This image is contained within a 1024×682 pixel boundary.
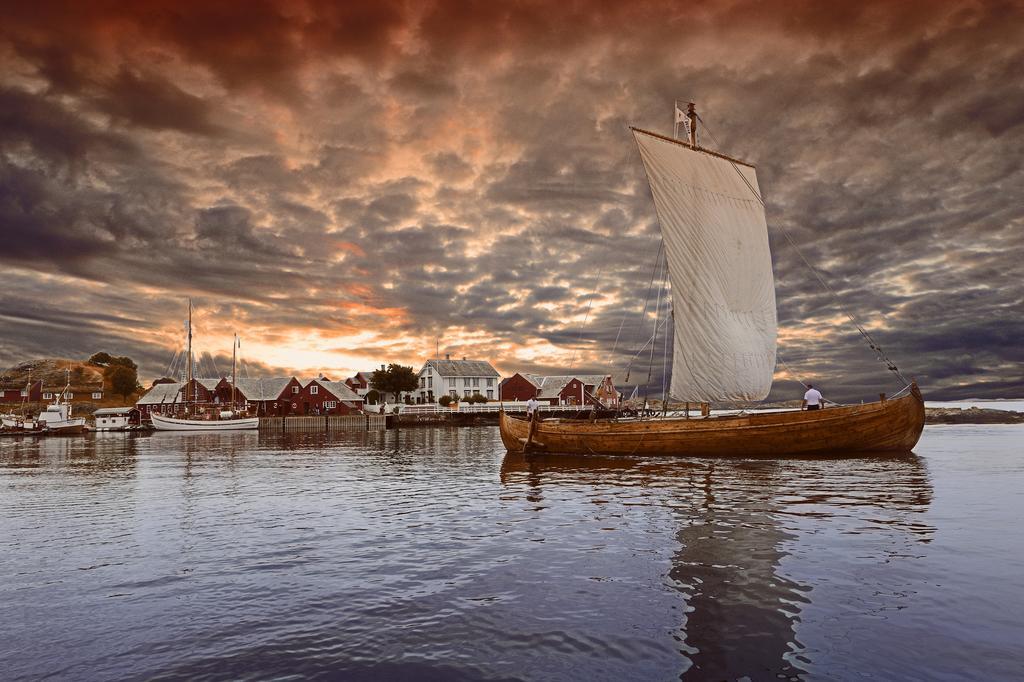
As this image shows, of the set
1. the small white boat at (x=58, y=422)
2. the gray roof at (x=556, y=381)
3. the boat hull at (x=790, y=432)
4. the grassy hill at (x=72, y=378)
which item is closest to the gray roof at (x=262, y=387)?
the small white boat at (x=58, y=422)

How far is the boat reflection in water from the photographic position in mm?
6695

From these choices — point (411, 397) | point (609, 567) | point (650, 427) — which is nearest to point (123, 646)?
point (609, 567)

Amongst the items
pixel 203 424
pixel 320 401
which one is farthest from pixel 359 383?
pixel 203 424

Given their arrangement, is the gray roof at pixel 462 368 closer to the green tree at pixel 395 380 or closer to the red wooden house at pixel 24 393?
the green tree at pixel 395 380

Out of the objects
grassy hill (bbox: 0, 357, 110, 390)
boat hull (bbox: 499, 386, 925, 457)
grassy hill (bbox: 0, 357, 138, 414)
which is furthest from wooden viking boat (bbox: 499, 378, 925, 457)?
grassy hill (bbox: 0, 357, 110, 390)

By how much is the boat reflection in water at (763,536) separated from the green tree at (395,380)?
247ft

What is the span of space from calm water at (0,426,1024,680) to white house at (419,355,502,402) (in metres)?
82.0

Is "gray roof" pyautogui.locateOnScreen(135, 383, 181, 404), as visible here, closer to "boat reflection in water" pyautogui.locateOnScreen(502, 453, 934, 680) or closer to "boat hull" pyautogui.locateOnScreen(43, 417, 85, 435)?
"boat hull" pyautogui.locateOnScreen(43, 417, 85, 435)

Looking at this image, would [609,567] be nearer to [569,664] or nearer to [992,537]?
[569,664]

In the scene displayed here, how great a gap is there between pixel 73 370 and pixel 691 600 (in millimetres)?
200834

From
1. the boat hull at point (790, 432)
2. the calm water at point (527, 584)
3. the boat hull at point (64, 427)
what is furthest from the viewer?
the boat hull at point (64, 427)

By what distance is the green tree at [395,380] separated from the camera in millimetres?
98625

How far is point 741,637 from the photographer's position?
272 inches

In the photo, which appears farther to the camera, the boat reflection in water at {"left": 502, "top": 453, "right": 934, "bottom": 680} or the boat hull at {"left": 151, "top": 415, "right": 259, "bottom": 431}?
the boat hull at {"left": 151, "top": 415, "right": 259, "bottom": 431}
